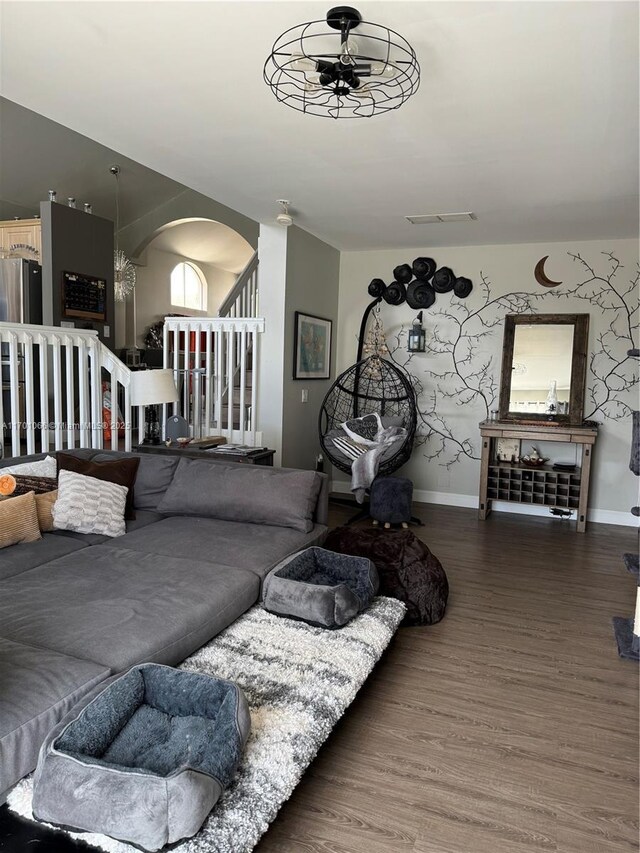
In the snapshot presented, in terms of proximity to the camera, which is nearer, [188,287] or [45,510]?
[45,510]

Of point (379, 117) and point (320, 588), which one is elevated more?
point (379, 117)

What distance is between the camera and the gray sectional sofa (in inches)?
68.4

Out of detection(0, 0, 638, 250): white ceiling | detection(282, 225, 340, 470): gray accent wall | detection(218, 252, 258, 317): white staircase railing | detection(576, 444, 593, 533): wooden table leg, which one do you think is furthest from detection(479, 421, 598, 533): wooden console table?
detection(218, 252, 258, 317): white staircase railing

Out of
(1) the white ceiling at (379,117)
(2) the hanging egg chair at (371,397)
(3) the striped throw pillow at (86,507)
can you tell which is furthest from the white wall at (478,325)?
(3) the striped throw pillow at (86,507)

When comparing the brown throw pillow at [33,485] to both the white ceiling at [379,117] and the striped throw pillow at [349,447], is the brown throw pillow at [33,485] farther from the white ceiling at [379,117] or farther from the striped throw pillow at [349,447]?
the striped throw pillow at [349,447]

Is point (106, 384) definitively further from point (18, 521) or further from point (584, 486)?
point (584, 486)

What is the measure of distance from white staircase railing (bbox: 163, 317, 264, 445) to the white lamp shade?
2.21 ft

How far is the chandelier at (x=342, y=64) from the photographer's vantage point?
2.15m

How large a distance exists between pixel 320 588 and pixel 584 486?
3.48m

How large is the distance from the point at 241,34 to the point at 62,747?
2384mm

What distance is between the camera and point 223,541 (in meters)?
3.05

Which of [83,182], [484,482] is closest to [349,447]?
[484,482]

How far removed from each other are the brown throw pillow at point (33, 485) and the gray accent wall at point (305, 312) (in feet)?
8.02

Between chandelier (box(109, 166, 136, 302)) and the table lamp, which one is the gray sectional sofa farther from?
chandelier (box(109, 166, 136, 302))
